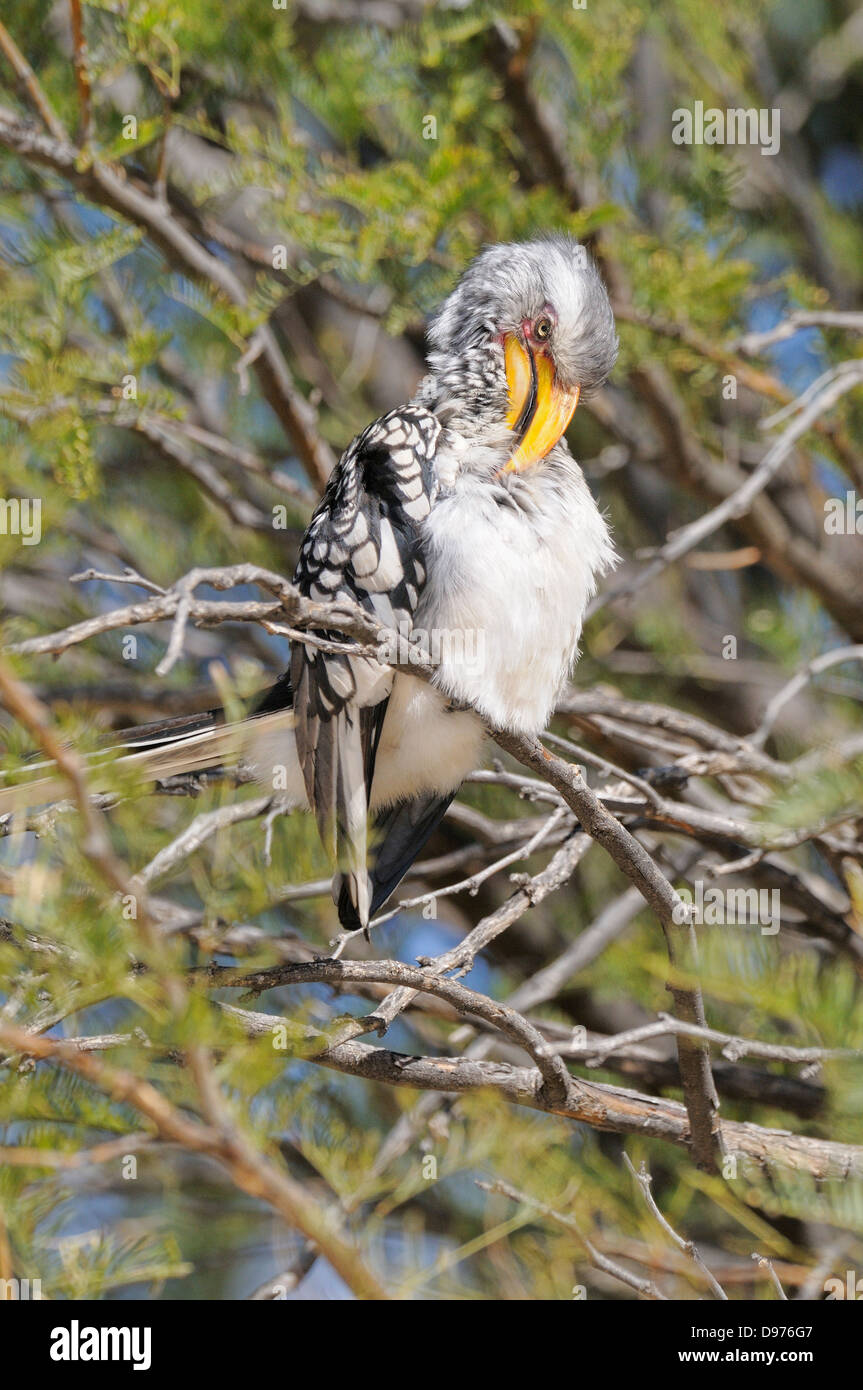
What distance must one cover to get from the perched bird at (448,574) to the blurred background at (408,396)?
27cm

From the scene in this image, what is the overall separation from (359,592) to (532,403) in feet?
2.12

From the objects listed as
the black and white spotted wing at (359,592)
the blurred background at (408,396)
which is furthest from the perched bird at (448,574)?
the blurred background at (408,396)

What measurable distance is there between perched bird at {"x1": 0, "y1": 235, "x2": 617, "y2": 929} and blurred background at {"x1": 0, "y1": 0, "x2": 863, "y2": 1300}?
10.7 inches

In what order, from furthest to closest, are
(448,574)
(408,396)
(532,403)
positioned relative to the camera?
(408,396), (532,403), (448,574)

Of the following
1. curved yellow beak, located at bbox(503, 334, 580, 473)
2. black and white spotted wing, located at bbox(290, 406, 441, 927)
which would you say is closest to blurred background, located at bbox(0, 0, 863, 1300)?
black and white spotted wing, located at bbox(290, 406, 441, 927)

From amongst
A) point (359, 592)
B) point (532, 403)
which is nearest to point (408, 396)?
point (532, 403)

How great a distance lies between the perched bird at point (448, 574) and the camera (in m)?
2.46

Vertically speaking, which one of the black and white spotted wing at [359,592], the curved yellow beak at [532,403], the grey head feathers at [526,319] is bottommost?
the black and white spotted wing at [359,592]

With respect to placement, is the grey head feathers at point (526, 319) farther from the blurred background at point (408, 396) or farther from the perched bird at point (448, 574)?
the blurred background at point (408, 396)

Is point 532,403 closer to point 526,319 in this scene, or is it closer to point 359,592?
point 526,319

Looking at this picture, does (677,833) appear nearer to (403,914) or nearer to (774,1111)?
(774,1111)

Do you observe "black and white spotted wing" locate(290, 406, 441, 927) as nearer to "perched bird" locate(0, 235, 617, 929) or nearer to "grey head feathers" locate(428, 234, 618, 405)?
"perched bird" locate(0, 235, 617, 929)

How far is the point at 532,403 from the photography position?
2.80 metres

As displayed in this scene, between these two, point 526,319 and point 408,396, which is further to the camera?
point 408,396
